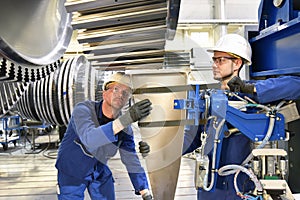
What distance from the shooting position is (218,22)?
4230 mm

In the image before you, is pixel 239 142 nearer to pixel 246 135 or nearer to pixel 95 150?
pixel 246 135

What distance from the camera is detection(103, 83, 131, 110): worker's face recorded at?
51.8 inches

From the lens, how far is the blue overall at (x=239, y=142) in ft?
3.24

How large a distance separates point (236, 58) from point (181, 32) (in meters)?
3.41

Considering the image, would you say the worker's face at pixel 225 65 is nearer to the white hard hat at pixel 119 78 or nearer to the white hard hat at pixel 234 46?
the white hard hat at pixel 234 46

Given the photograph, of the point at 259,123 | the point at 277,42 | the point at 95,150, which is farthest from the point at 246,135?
the point at 95,150

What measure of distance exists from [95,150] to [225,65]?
0.71 metres

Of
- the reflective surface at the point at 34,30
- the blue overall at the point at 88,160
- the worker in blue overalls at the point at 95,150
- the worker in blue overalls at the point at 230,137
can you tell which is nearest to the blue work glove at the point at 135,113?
the worker in blue overalls at the point at 95,150

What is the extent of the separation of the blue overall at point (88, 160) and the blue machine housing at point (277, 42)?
739 millimetres

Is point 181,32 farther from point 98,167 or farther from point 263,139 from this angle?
point 263,139

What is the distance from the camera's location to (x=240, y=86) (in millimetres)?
1043

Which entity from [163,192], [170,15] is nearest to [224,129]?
[170,15]

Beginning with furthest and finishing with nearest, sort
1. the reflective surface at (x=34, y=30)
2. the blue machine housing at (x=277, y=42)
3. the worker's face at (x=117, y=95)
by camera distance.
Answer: the worker's face at (x=117, y=95), the blue machine housing at (x=277, y=42), the reflective surface at (x=34, y=30)

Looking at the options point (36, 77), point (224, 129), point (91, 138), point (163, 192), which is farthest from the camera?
point (163, 192)
